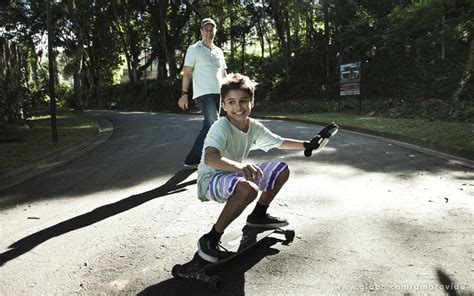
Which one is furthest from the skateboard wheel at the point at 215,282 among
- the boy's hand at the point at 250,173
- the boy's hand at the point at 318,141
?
the boy's hand at the point at 318,141

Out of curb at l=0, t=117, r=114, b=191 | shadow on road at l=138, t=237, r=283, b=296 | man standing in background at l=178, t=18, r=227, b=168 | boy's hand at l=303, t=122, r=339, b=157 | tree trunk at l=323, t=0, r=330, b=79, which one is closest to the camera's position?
shadow on road at l=138, t=237, r=283, b=296

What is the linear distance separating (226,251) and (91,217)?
72.8 inches

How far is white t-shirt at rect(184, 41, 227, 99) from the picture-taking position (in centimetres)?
578

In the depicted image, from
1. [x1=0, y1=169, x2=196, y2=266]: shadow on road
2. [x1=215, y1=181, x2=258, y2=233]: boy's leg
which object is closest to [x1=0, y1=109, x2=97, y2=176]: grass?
[x1=0, y1=169, x2=196, y2=266]: shadow on road

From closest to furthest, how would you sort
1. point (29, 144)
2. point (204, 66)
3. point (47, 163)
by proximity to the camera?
1. point (204, 66)
2. point (47, 163)
3. point (29, 144)

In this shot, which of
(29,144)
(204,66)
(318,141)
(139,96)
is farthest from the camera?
(139,96)

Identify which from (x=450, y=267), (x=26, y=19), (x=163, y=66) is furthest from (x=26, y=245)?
(x=163, y=66)

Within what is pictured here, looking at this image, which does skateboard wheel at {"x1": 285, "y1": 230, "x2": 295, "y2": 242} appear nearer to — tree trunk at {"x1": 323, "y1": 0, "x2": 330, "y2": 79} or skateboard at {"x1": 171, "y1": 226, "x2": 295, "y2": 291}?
skateboard at {"x1": 171, "y1": 226, "x2": 295, "y2": 291}

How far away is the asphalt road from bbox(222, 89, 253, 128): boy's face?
40.9 inches

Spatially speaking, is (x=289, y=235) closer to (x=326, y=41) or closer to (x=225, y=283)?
(x=225, y=283)

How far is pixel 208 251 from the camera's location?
9.34ft

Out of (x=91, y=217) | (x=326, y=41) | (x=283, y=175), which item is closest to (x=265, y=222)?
(x=283, y=175)

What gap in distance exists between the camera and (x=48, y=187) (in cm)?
581

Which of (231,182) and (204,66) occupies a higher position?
(204,66)
